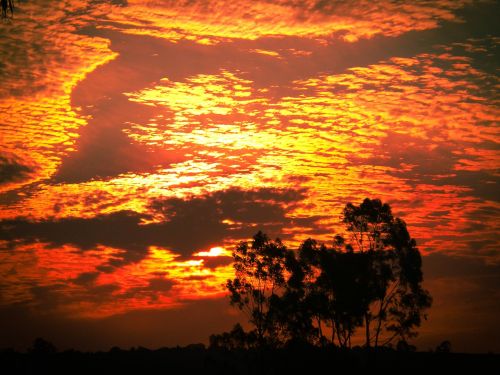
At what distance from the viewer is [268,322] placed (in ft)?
224

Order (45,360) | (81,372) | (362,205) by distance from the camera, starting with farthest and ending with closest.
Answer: (45,360) < (81,372) < (362,205)

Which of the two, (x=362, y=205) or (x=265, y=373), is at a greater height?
(x=362, y=205)

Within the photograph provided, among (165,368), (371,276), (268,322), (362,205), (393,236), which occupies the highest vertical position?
(362,205)

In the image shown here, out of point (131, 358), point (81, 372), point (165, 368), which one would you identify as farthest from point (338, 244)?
point (131, 358)

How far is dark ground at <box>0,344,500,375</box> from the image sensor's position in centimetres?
6206

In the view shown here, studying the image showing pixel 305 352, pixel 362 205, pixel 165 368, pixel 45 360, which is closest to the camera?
pixel 362 205

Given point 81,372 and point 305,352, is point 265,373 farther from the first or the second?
point 81,372

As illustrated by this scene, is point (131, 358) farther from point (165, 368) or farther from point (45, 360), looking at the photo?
point (45, 360)

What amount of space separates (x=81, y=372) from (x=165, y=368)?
25709 millimetres

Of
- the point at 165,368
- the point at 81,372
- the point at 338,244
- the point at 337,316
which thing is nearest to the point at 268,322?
the point at 337,316

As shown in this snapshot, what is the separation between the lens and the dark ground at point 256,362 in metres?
62.1

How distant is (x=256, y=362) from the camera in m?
68.4

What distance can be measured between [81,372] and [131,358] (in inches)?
1145

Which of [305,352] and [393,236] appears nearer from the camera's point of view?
[393,236]
